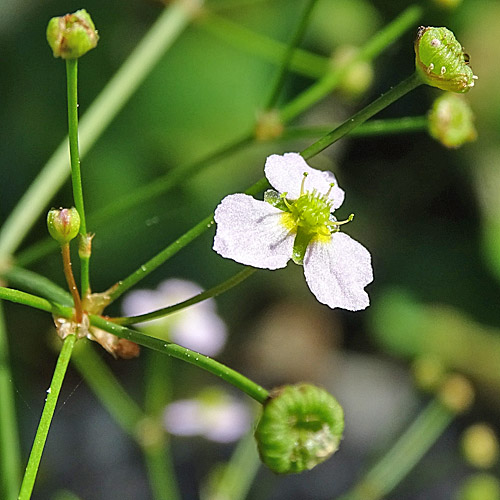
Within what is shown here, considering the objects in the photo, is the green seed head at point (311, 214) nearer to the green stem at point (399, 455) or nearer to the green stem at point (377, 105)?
the green stem at point (377, 105)

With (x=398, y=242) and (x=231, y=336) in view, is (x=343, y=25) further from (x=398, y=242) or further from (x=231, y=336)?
(x=231, y=336)

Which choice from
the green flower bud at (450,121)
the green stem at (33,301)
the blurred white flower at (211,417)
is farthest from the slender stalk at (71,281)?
the blurred white flower at (211,417)

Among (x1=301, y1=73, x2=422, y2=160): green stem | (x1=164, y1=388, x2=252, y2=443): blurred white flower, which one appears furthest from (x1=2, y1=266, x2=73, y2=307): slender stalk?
(x1=164, y1=388, x2=252, y2=443): blurred white flower

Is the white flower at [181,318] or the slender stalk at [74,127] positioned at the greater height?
the white flower at [181,318]

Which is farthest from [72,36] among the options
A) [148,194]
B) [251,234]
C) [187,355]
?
[148,194]

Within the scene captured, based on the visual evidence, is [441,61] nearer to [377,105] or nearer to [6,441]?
[377,105]

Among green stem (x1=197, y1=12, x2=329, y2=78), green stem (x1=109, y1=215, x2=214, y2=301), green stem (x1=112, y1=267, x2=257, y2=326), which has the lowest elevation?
green stem (x1=112, y1=267, x2=257, y2=326)

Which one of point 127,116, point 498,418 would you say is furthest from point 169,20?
point 498,418

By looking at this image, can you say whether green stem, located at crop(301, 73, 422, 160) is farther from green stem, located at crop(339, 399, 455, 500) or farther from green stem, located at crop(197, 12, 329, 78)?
green stem, located at crop(339, 399, 455, 500)
